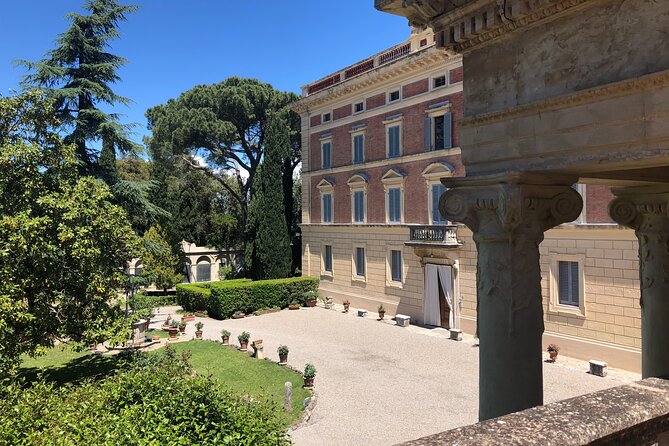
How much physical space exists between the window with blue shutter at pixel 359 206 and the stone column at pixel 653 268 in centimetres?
2093

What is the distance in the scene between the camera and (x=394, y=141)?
23750 mm

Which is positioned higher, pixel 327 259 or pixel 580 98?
pixel 580 98

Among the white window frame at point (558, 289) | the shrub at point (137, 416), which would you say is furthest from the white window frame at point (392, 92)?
the shrub at point (137, 416)

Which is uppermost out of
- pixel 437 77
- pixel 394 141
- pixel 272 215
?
pixel 437 77

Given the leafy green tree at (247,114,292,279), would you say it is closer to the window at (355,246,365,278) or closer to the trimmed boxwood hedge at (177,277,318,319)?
the trimmed boxwood hedge at (177,277,318,319)

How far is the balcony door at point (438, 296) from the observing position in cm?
2094

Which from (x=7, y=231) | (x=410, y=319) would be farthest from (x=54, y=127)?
(x=410, y=319)

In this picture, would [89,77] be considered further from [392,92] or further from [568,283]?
[568,283]

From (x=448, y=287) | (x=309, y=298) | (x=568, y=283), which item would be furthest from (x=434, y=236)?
(x=309, y=298)

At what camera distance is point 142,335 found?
19641 millimetres

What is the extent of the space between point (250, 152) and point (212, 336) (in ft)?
71.2

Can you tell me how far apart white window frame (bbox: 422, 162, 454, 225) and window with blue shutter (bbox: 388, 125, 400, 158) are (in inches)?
100

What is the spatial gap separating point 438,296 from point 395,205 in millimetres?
5410

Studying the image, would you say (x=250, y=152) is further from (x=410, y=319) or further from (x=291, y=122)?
(x=410, y=319)
